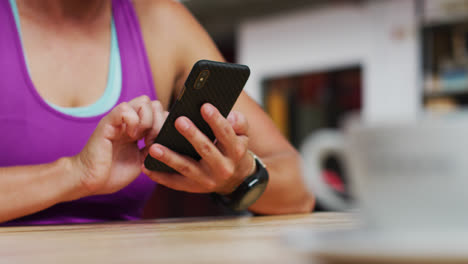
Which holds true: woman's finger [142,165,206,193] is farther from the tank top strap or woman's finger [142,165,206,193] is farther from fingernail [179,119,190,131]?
the tank top strap

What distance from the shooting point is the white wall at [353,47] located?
16.9 ft

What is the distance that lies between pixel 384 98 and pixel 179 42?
14.8 feet

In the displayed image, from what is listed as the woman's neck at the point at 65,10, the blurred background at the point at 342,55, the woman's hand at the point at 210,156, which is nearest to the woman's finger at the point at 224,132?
the woman's hand at the point at 210,156

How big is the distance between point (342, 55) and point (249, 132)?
4879 millimetres

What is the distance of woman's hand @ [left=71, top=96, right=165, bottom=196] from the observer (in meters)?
0.71

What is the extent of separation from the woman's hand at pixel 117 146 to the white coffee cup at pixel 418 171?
0.44m

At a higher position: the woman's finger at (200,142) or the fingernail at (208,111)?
the fingernail at (208,111)

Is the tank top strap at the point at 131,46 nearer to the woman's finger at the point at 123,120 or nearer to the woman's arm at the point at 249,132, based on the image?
the woman's arm at the point at 249,132

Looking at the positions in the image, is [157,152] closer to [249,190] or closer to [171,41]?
[249,190]

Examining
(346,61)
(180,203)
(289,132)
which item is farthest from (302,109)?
(180,203)

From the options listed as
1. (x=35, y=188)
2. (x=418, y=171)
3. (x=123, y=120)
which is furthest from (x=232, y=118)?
(x=418, y=171)

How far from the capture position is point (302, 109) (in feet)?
21.7

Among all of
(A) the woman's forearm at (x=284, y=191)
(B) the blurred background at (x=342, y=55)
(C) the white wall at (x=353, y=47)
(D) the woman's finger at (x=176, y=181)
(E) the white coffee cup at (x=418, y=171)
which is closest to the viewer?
(E) the white coffee cup at (x=418, y=171)

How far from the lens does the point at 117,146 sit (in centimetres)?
76
